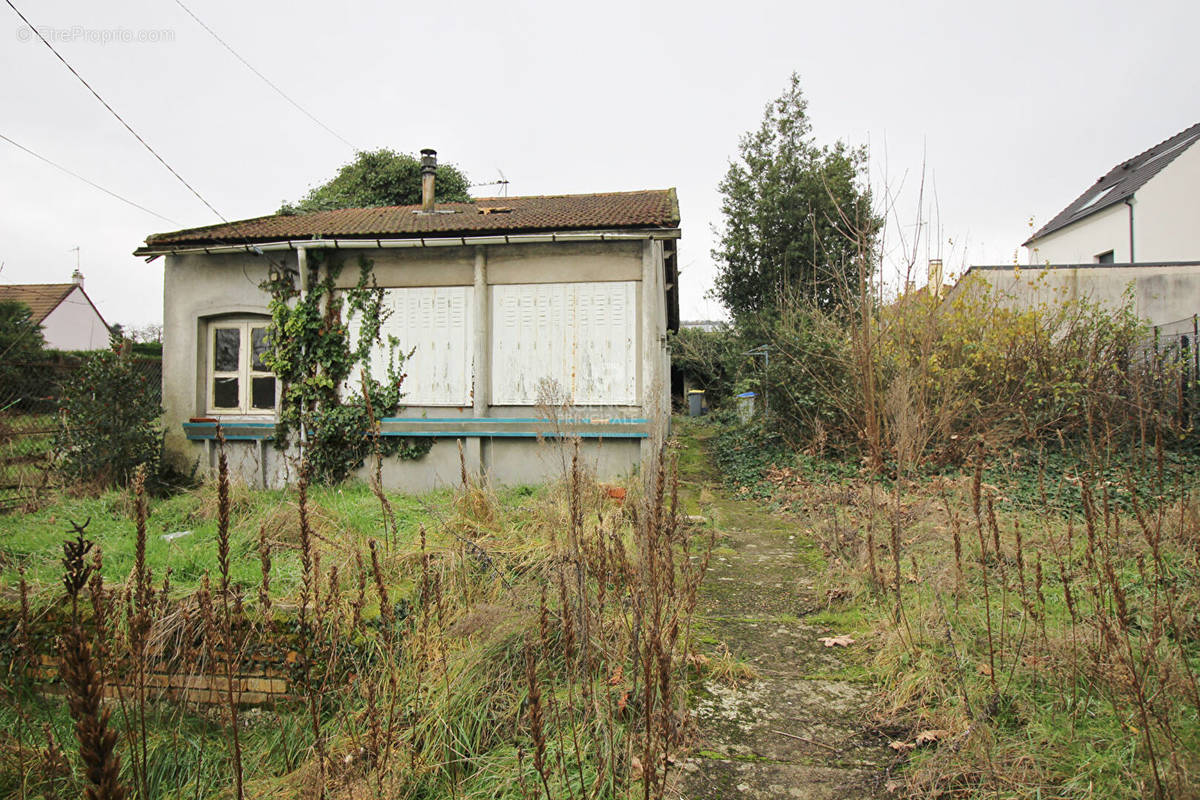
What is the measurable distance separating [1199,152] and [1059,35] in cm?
1522

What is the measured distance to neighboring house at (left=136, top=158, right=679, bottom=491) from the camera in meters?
8.21

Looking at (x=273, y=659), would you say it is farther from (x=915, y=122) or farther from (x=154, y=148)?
(x=154, y=148)

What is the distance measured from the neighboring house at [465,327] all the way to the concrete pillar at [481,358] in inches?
0.8

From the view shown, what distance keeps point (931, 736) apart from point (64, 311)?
116 ft

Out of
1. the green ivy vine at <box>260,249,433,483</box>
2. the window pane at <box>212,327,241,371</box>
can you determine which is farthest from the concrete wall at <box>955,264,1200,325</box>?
the window pane at <box>212,327,241,371</box>

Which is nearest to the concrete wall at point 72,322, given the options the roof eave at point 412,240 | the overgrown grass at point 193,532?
the roof eave at point 412,240

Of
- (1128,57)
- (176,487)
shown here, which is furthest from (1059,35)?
(176,487)

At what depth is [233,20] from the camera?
901 centimetres

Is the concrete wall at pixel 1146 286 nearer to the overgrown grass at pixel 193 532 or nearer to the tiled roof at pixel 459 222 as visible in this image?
the tiled roof at pixel 459 222

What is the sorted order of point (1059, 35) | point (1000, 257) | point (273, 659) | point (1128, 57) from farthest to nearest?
point (1000, 257)
point (1059, 35)
point (1128, 57)
point (273, 659)

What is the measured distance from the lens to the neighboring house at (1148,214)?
17.0 m

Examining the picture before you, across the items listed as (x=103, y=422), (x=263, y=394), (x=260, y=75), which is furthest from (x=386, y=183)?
(x=103, y=422)

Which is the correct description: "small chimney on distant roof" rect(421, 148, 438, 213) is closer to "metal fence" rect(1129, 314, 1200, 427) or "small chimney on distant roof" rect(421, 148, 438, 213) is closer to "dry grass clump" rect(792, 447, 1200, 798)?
"dry grass clump" rect(792, 447, 1200, 798)

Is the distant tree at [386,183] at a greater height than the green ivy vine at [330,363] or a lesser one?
greater
